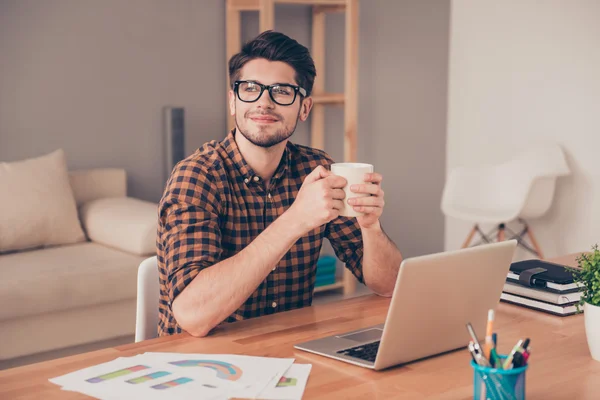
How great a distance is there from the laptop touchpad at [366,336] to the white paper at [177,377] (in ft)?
0.59

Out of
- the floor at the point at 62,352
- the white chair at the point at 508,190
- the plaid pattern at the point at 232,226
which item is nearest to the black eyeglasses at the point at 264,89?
the plaid pattern at the point at 232,226

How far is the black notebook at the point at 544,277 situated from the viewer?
1736 mm

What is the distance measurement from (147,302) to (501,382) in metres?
0.92

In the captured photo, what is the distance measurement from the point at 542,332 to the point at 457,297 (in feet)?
1.04

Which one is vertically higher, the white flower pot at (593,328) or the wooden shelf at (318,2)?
the wooden shelf at (318,2)

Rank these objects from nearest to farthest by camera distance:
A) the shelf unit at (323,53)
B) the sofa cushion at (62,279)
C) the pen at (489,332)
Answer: the pen at (489,332) → the sofa cushion at (62,279) → the shelf unit at (323,53)

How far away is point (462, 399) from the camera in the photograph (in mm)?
1214

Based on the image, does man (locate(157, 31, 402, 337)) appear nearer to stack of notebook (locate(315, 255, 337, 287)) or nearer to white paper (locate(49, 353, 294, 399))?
white paper (locate(49, 353, 294, 399))

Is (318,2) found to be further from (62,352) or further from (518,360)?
(518,360)

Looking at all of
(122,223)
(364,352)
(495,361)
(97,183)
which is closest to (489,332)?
(495,361)

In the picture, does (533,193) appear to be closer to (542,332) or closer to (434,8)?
(434,8)

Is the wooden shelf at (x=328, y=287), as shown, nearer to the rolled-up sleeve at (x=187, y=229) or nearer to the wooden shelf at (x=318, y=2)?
the wooden shelf at (x=318, y=2)

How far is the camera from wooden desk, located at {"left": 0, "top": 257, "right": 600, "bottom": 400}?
49.1 inches

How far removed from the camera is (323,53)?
4.76 m
